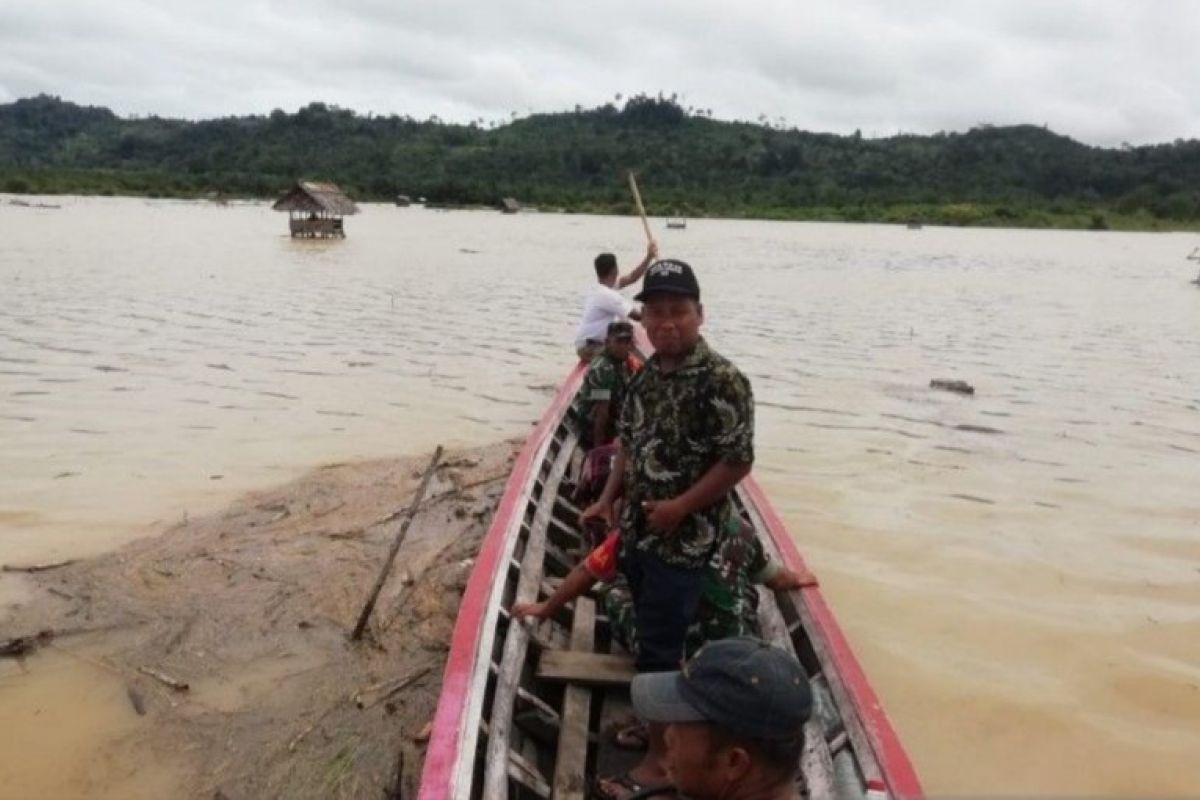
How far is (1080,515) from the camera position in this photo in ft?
25.4

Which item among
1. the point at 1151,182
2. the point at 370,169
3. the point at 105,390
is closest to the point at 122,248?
the point at 105,390

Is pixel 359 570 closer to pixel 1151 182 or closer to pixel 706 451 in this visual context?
pixel 706 451

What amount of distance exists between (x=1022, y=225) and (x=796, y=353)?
58125 millimetres

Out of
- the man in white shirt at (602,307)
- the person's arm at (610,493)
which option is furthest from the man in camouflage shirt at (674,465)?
the man in white shirt at (602,307)

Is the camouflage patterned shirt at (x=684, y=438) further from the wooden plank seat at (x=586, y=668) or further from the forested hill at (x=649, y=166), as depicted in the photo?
the forested hill at (x=649, y=166)

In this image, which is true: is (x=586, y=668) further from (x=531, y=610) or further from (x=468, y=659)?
(x=468, y=659)

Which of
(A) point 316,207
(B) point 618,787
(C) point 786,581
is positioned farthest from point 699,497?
(A) point 316,207

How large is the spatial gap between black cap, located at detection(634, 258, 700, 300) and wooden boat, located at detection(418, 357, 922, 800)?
59.1 inches

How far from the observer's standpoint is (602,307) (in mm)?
7883

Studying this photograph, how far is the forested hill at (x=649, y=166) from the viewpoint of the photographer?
2746 inches

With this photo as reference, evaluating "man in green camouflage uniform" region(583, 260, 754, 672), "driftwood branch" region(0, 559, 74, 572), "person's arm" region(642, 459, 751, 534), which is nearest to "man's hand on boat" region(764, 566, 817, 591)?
"man in green camouflage uniform" region(583, 260, 754, 672)

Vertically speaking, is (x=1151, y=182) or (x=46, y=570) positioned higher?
(x=1151, y=182)

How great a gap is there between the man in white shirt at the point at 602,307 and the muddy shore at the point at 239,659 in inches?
78.3

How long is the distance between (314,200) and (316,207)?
0.26m
